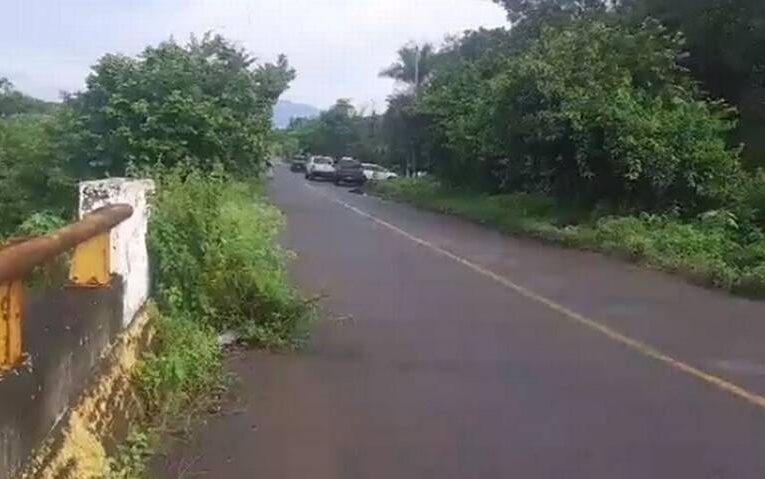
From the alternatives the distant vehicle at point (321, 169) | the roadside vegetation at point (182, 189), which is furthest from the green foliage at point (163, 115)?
the distant vehicle at point (321, 169)

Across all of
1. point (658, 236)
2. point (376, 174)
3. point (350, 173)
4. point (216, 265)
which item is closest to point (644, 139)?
point (658, 236)

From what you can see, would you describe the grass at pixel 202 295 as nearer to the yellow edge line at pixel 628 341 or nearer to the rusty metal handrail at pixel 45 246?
the rusty metal handrail at pixel 45 246

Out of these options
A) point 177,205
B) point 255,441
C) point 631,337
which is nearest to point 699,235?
point 631,337

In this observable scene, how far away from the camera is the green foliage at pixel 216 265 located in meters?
9.45

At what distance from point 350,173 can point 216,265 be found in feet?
184

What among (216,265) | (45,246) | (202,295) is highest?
(45,246)

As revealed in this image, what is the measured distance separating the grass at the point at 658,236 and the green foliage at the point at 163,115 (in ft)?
22.5

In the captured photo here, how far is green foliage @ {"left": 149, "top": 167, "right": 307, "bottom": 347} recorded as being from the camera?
9445 millimetres

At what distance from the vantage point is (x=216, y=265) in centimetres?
1038

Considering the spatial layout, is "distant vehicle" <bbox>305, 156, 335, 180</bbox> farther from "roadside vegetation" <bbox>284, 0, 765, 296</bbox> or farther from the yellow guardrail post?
the yellow guardrail post

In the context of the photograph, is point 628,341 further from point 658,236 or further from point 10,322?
point 658,236

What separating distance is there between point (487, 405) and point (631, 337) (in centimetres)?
357

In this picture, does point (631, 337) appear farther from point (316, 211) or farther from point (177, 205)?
point (316, 211)

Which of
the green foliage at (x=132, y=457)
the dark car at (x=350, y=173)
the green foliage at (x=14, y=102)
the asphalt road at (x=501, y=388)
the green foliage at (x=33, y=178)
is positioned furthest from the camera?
the dark car at (x=350, y=173)
